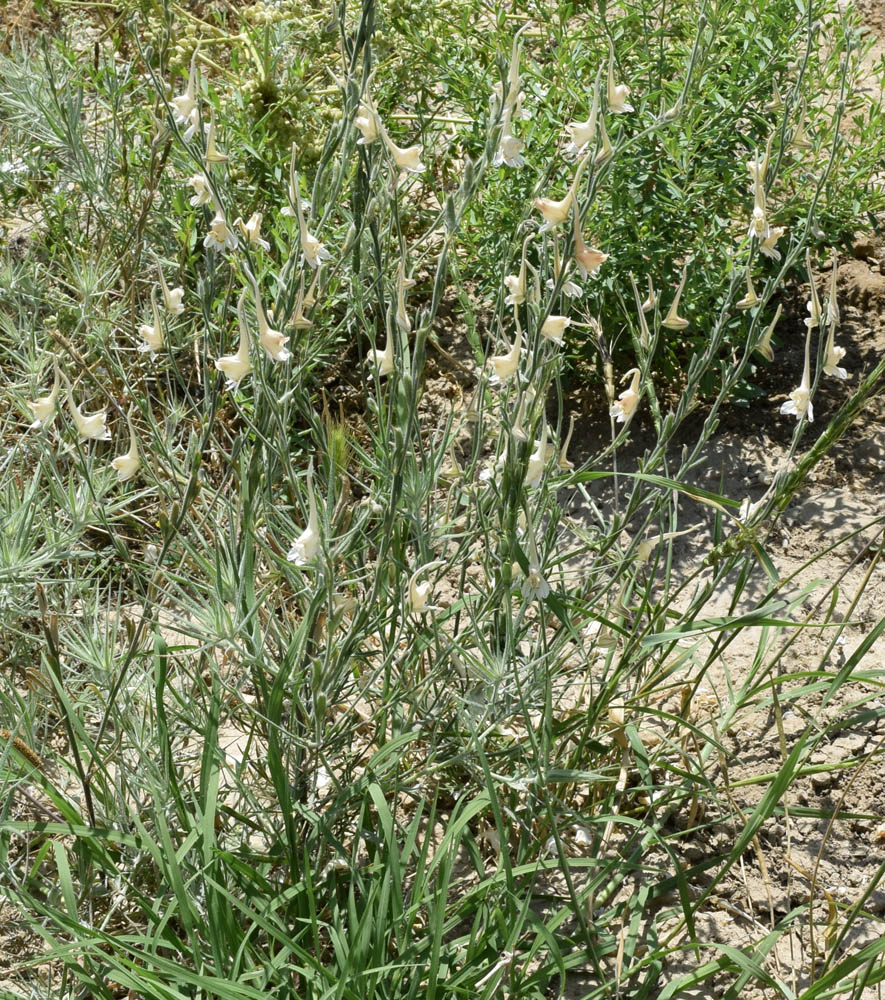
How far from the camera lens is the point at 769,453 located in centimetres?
283

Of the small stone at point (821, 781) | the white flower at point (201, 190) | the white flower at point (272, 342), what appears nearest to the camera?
the white flower at point (272, 342)

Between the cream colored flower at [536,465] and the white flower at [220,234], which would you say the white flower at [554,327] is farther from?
the white flower at [220,234]

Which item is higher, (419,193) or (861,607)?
(419,193)

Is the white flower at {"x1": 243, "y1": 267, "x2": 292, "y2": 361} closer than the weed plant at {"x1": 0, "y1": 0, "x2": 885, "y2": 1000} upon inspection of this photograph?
Yes

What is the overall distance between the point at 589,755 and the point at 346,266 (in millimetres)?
1064

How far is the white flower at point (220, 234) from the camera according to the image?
1.62m

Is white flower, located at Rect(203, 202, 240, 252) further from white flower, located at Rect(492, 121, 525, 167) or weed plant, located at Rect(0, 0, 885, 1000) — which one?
white flower, located at Rect(492, 121, 525, 167)

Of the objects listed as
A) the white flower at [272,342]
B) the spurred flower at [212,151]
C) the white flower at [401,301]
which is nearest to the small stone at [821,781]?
the white flower at [401,301]

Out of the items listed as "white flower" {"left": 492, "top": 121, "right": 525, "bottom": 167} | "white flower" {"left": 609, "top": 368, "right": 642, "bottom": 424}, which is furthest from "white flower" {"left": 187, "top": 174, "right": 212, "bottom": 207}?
"white flower" {"left": 609, "top": 368, "right": 642, "bottom": 424}

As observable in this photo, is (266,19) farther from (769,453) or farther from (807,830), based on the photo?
(807,830)

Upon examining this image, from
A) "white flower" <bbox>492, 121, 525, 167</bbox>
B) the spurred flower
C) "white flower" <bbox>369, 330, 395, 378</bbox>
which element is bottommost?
"white flower" <bbox>369, 330, 395, 378</bbox>

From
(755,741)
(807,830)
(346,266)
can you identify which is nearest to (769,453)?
(755,741)

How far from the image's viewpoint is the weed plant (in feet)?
5.25

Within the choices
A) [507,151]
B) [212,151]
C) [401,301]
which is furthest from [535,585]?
[212,151]
